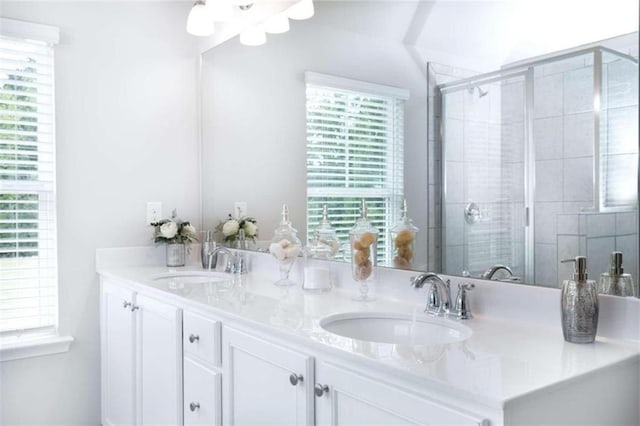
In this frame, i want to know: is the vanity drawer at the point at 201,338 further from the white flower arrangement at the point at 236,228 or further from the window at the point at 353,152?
the white flower arrangement at the point at 236,228

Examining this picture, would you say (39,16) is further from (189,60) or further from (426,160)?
(426,160)

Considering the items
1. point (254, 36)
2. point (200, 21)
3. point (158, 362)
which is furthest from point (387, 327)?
point (200, 21)

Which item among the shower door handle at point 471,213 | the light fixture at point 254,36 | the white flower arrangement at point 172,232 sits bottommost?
the white flower arrangement at point 172,232

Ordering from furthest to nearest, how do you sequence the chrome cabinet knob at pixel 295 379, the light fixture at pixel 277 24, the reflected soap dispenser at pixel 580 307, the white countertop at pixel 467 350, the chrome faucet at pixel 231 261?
the chrome faucet at pixel 231 261, the light fixture at pixel 277 24, the chrome cabinet knob at pixel 295 379, the reflected soap dispenser at pixel 580 307, the white countertop at pixel 467 350

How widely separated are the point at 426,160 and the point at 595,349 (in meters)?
0.75

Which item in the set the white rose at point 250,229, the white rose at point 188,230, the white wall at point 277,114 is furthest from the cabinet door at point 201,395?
the white rose at point 188,230

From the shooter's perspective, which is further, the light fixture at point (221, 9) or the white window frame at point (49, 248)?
the light fixture at point (221, 9)

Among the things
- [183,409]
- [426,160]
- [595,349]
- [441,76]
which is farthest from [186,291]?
[595,349]

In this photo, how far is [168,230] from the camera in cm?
269

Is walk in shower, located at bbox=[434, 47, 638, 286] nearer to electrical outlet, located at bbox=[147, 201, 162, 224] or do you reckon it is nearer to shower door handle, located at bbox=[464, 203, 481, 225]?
shower door handle, located at bbox=[464, 203, 481, 225]

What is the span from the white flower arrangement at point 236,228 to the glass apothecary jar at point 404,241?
3.22 feet

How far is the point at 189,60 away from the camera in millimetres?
2951

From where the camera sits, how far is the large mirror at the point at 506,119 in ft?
4.28

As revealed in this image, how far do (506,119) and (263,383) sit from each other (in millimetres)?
986
